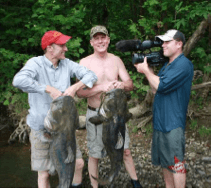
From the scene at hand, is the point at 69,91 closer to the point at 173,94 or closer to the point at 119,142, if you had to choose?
→ the point at 119,142

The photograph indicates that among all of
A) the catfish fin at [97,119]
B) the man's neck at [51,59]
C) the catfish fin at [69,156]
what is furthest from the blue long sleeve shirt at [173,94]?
the man's neck at [51,59]

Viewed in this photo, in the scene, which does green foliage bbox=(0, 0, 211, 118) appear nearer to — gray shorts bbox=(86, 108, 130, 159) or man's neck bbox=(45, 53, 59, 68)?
gray shorts bbox=(86, 108, 130, 159)

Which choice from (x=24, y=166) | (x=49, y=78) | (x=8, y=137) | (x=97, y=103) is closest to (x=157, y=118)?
(x=97, y=103)

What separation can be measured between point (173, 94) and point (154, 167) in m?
2.32

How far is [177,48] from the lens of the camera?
254 cm

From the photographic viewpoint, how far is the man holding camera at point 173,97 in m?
2.45

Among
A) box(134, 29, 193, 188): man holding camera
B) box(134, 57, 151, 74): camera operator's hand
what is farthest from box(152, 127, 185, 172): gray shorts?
box(134, 57, 151, 74): camera operator's hand

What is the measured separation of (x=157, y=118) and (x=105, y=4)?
4.30 metres

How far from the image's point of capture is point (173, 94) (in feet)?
8.38

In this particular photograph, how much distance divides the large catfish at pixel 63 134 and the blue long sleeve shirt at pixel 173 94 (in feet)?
3.46

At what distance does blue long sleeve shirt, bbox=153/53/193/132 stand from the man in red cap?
88cm

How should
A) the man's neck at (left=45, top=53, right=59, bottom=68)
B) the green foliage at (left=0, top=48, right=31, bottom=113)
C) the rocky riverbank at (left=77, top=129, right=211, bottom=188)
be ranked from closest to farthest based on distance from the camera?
1. the man's neck at (left=45, top=53, right=59, bottom=68)
2. the rocky riverbank at (left=77, top=129, right=211, bottom=188)
3. the green foliage at (left=0, top=48, right=31, bottom=113)

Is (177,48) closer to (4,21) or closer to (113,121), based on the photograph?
(113,121)

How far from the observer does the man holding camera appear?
245cm
